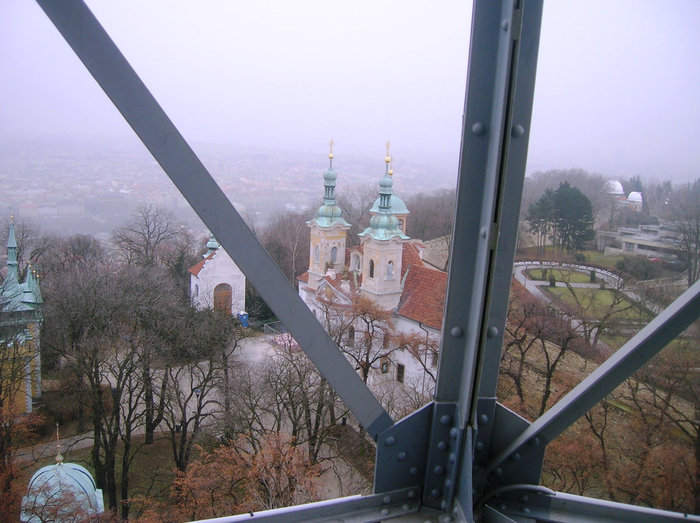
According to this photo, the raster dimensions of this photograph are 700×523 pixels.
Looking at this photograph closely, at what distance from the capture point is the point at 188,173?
0.97 metres

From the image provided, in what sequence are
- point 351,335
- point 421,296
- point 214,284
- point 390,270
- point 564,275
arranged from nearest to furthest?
point 564,275 → point 351,335 → point 421,296 → point 214,284 → point 390,270

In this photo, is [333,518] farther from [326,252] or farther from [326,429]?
[326,252]

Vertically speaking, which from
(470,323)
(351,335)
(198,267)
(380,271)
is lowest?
(351,335)

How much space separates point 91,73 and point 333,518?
947mm

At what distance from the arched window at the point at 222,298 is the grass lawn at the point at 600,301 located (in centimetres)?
A: 784

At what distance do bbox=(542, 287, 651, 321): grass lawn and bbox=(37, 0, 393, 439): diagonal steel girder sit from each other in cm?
234

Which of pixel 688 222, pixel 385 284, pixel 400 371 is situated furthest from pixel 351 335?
pixel 688 222

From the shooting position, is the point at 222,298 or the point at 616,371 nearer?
the point at 616,371

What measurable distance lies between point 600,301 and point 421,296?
21.8 ft

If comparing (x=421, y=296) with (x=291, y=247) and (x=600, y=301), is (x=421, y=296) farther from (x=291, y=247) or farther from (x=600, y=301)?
(x=600, y=301)

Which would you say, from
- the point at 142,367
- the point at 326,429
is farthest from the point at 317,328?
the point at 142,367

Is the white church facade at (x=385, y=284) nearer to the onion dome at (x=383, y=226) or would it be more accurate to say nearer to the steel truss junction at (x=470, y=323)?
the onion dome at (x=383, y=226)

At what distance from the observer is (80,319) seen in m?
9.13

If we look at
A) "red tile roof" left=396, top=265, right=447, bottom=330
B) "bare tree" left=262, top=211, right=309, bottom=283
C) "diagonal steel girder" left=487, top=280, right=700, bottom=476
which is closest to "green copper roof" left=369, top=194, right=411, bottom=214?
"red tile roof" left=396, top=265, right=447, bottom=330
